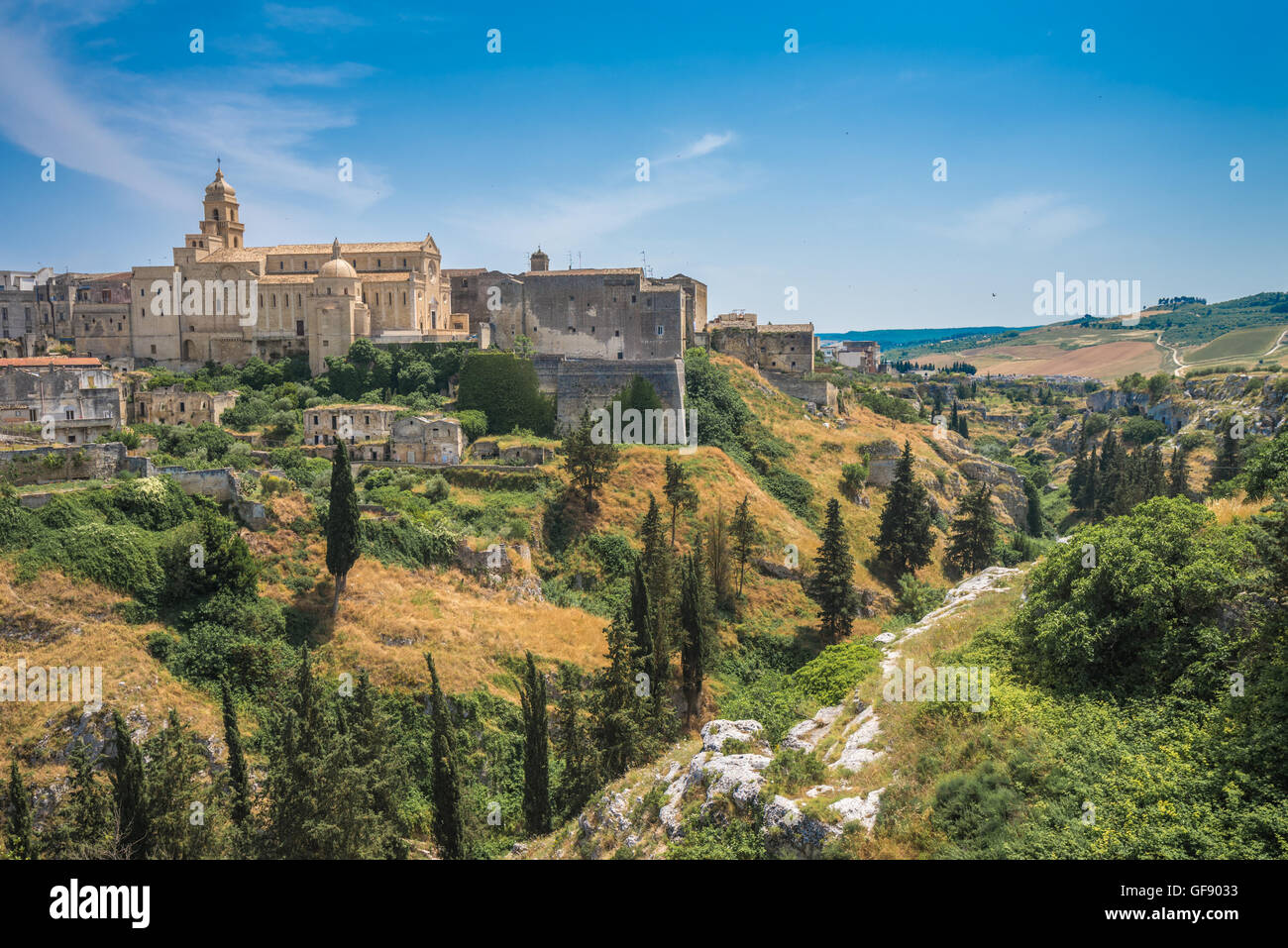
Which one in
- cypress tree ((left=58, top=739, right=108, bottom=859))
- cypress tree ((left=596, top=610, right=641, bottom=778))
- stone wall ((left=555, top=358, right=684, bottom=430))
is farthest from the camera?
stone wall ((left=555, top=358, right=684, bottom=430))

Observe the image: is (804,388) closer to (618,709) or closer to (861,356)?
(618,709)

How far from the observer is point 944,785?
38.8 ft

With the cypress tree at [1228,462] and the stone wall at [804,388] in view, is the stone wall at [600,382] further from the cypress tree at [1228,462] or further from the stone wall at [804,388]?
the cypress tree at [1228,462]

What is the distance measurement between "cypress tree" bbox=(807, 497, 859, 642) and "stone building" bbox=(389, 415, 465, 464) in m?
18.0

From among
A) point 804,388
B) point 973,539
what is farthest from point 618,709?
point 804,388

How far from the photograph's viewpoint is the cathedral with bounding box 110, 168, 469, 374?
1875 inches

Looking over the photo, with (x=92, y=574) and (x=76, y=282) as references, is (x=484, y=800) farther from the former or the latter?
(x=76, y=282)

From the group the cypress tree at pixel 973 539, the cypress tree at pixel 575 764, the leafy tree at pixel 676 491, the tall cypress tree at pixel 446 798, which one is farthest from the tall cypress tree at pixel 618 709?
the cypress tree at pixel 973 539

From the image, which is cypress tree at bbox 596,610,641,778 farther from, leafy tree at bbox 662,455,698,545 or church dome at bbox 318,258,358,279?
church dome at bbox 318,258,358,279

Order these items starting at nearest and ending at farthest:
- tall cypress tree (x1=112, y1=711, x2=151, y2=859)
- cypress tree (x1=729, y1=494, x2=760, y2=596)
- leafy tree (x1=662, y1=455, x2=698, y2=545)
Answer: tall cypress tree (x1=112, y1=711, x2=151, y2=859) → cypress tree (x1=729, y1=494, x2=760, y2=596) → leafy tree (x1=662, y1=455, x2=698, y2=545)

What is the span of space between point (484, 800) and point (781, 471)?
1151 inches

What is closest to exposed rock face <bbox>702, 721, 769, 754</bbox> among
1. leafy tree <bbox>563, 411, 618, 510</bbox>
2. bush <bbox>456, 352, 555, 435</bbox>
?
leafy tree <bbox>563, 411, 618, 510</bbox>
